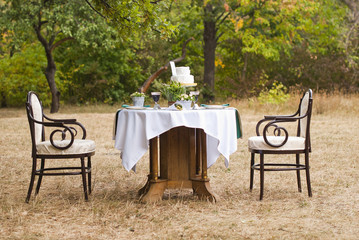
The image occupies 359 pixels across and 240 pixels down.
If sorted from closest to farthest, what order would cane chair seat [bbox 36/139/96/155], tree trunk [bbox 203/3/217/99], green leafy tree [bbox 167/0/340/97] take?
1. cane chair seat [bbox 36/139/96/155]
2. green leafy tree [bbox 167/0/340/97]
3. tree trunk [bbox 203/3/217/99]

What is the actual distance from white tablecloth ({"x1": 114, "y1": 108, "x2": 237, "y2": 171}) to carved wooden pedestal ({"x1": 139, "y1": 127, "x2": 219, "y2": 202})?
0.30 metres

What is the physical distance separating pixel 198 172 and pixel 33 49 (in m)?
20.2

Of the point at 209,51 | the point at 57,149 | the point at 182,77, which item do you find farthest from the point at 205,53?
the point at 57,149

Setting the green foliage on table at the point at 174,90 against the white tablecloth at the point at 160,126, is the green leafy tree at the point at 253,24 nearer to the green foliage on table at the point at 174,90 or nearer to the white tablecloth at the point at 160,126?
the green foliage on table at the point at 174,90

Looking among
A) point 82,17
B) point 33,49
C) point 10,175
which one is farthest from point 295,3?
point 10,175

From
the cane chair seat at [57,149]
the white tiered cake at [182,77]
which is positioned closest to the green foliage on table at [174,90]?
the white tiered cake at [182,77]

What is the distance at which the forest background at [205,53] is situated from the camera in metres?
19.7

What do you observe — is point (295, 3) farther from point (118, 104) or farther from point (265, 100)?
point (118, 104)

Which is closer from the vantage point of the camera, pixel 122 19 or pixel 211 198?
pixel 211 198

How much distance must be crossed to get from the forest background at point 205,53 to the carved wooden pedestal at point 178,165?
40.6 feet

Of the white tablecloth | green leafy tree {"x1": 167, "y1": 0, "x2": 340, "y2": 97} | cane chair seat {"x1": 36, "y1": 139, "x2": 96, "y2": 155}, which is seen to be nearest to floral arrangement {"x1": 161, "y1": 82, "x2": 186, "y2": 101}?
the white tablecloth

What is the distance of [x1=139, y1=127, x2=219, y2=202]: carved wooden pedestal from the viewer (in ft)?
18.5

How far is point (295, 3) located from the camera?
19734 millimetres

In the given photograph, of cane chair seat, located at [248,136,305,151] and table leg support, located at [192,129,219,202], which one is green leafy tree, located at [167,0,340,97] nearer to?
cane chair seat, located at [248,136,305,151]
